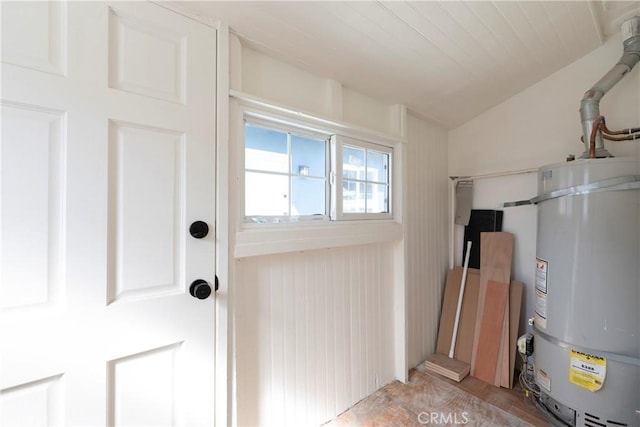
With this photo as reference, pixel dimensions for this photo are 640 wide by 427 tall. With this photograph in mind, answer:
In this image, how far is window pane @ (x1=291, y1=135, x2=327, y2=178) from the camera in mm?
1564

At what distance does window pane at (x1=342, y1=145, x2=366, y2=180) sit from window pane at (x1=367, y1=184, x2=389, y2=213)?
13 cm

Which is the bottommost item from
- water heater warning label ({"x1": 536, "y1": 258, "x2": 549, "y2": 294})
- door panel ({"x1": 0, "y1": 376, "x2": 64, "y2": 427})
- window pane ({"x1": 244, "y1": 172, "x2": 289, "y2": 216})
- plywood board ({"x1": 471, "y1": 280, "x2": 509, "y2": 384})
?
plywood board ({"x1": 471, "y1": 280, "x2": 509, "y2": 384})

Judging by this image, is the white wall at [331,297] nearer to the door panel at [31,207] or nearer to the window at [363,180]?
the window at [363,180]

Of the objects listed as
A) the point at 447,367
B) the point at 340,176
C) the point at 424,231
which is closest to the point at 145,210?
the point at 340,176

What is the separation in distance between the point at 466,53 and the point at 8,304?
7.53 feet

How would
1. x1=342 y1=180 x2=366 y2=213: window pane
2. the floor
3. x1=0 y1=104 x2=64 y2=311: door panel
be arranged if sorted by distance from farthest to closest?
1. x1=342 y1=180 x2=366 y2=213: window pane
2. the floor
3. x1=0 y1=104 x2=64 y2=311: door panel

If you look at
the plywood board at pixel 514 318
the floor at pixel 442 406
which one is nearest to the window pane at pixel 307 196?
the floor at pixel 442 406

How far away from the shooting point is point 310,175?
5.34 feet

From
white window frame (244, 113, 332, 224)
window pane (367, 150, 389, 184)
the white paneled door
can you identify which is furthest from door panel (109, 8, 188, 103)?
window pane (367, 150, 389, 184)

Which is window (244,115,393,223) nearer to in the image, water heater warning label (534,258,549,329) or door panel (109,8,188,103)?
door panel (109,8,188,103)

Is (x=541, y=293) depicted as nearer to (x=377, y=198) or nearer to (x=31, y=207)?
(x=377, y=198)

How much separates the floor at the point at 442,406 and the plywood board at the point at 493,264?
245mm

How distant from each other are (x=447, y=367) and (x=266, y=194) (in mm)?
1930

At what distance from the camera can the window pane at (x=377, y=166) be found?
1.96m
